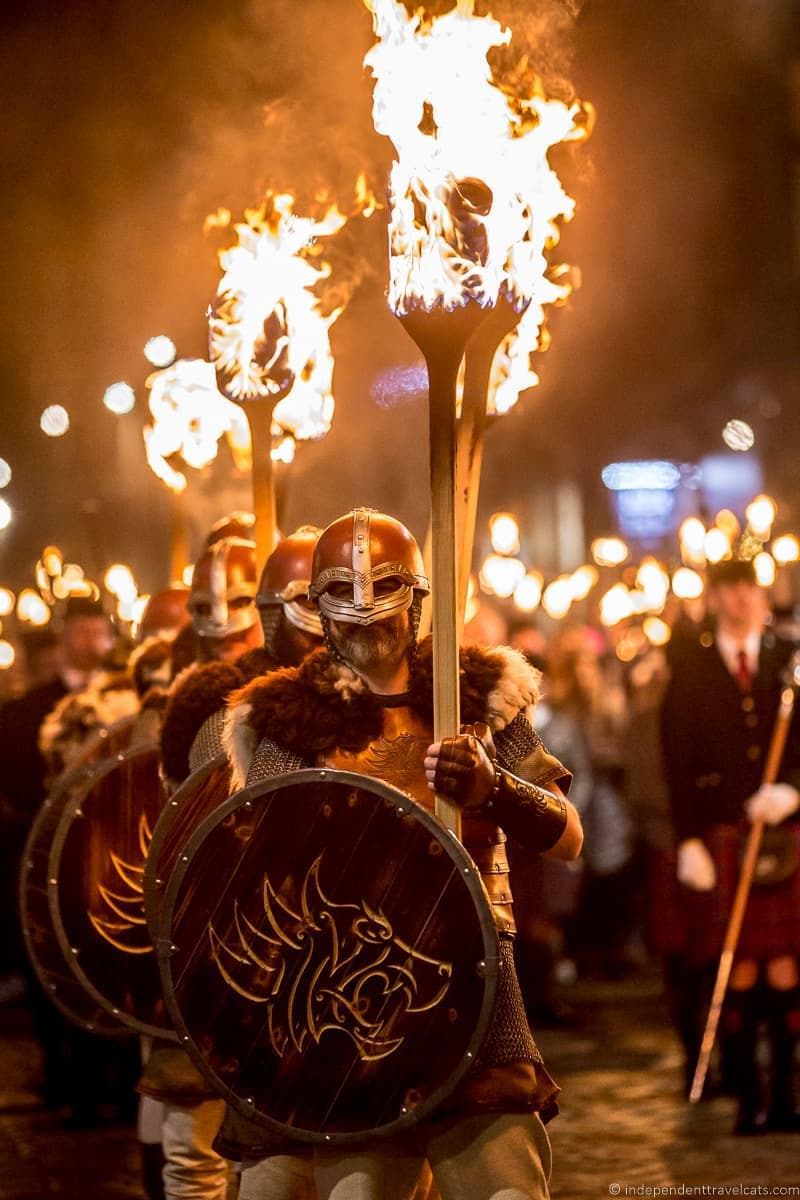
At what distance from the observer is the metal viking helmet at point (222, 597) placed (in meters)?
7.06

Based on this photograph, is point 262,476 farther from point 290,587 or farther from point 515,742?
point 515,742

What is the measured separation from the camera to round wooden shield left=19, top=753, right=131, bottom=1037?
695cm

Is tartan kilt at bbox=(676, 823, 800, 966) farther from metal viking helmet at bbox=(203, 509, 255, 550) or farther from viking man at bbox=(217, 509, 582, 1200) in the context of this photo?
viking man at bbox=(217, 509, 582, 1200)

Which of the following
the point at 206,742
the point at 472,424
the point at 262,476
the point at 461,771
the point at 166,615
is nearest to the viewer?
the point at 461,771

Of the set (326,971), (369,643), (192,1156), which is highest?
(369,643)

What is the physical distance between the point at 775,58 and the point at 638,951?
15808 millimetres

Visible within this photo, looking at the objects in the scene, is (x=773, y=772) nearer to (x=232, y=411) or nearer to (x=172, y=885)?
(x=232, y=411)

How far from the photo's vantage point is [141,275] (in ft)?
48.3

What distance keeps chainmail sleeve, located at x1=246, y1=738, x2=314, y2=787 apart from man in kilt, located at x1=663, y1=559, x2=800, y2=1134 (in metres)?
4.50

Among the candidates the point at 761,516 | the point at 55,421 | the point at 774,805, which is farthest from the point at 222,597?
the point at 55,421

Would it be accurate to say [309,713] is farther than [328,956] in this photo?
Yes

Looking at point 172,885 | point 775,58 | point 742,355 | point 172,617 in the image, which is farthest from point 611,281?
point 172,885

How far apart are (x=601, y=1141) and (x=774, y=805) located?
1668mm

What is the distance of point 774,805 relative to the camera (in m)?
8.88
